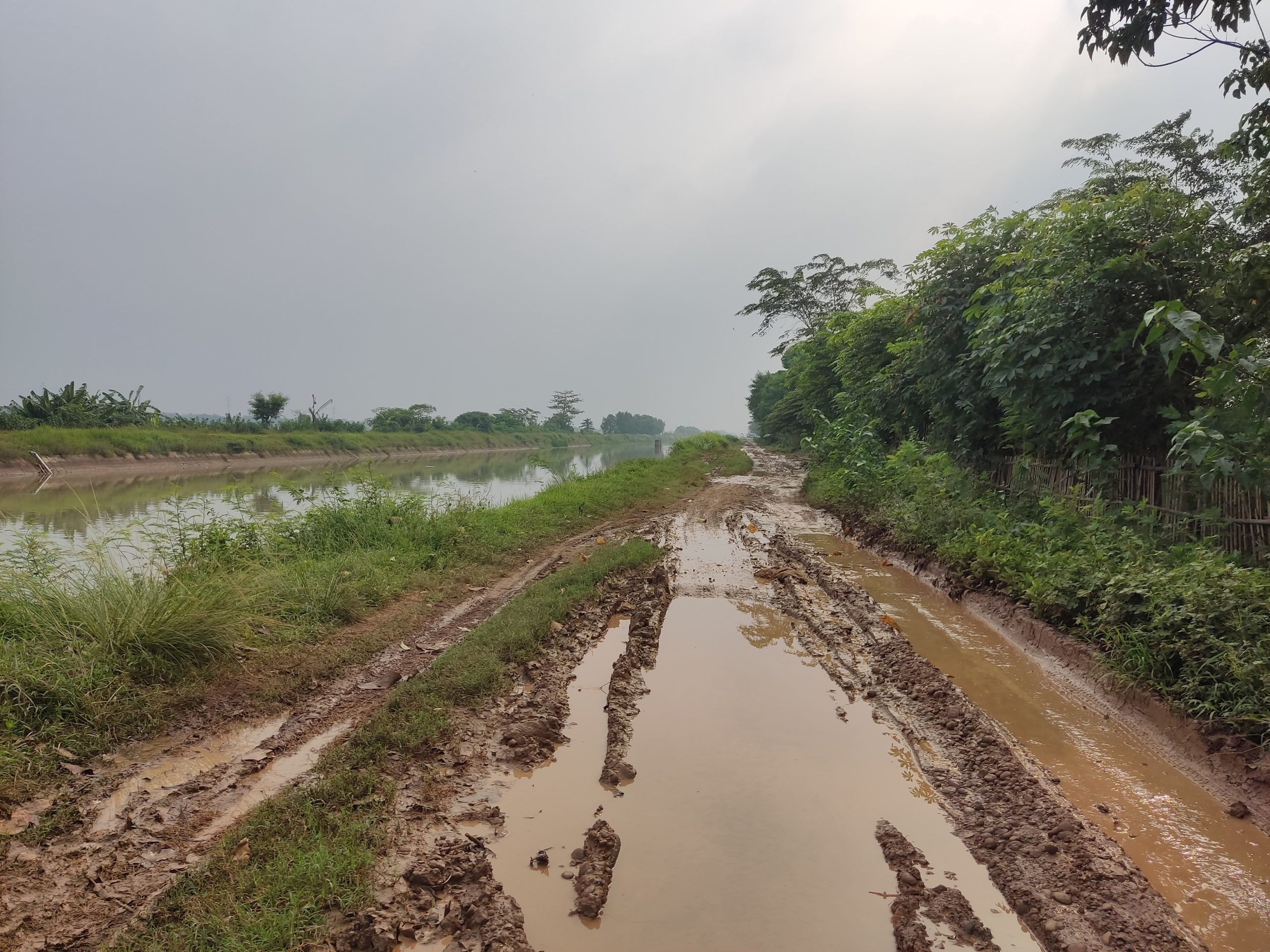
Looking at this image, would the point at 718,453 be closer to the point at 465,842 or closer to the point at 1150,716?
the point at 1150,716

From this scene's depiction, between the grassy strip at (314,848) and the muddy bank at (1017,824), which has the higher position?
the grassy strip at (314,848)

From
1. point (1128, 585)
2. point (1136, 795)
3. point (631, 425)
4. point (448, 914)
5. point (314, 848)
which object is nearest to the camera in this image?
point (448, 914)

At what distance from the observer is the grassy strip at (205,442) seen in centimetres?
2181

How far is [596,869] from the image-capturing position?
2824 millimetres

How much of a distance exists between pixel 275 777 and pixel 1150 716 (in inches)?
215

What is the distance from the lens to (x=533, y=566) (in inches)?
343

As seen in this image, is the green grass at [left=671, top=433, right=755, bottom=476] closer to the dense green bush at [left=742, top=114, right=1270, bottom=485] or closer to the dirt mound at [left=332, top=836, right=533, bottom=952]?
the dense green bush at [left=742, top=114, right=1270, bottom=485]

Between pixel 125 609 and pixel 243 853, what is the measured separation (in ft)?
8.61

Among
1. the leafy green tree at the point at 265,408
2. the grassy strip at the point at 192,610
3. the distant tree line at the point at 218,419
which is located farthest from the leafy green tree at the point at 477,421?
the grassy strip at the point at 192,610

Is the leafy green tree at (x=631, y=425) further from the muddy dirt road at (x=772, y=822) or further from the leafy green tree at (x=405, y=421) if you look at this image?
the muddy dirt road at (x=772, y=822)

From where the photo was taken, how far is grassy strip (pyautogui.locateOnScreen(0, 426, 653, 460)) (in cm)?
2181

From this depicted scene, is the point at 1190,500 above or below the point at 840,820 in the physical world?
above

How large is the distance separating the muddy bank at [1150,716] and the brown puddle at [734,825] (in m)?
1.57

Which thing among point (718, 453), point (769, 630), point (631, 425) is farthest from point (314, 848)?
point (631, 425)
